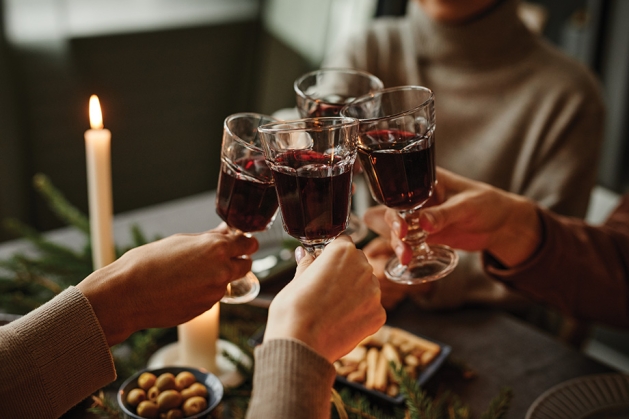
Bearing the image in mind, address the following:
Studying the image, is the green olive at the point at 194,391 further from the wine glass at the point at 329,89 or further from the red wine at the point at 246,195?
the wine glass at the point at 329,89

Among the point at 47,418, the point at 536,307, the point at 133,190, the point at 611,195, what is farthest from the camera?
the point at 133,190

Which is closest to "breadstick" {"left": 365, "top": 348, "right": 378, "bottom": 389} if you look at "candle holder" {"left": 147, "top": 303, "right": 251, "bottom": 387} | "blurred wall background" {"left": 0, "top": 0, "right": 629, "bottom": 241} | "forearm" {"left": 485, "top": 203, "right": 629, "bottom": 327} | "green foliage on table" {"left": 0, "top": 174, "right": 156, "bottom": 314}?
"candle holder" {"left": 147, "top": 303, "right": 251, "bottom": 387}

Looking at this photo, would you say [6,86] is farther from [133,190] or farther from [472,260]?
[472,260]

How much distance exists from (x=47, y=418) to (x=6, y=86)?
218 cm

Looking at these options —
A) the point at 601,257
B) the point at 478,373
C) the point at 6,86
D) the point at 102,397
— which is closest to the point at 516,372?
the point at 478,373

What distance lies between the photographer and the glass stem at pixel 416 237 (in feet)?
3.27

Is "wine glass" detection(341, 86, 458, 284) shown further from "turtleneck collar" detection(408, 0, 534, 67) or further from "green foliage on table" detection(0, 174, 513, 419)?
"turtleneck collar" detection(408, 0, 534, 67)

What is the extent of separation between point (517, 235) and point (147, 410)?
29.0 inches

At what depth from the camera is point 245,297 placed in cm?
90

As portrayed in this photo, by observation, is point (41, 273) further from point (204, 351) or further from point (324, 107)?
point (324, 107)

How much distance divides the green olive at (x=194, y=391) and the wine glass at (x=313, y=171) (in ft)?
0.96

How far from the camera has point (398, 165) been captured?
0.85 metres

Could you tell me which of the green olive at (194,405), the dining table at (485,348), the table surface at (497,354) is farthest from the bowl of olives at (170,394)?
the table surface at (497,354)

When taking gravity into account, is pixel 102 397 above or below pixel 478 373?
above
